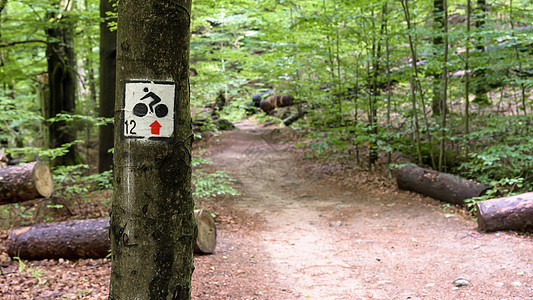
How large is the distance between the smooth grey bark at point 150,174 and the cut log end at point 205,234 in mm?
3128

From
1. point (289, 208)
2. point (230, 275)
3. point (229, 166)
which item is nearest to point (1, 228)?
point (230, 275)

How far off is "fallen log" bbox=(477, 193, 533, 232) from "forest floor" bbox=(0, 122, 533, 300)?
0.63 feet

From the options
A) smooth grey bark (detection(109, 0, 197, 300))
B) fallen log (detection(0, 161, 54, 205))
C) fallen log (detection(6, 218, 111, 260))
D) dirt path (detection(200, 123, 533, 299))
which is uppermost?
smooth grey bark (detection(109, 0, 197, 300))

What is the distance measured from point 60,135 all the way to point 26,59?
7.14m

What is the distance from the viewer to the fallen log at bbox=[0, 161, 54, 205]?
470cm

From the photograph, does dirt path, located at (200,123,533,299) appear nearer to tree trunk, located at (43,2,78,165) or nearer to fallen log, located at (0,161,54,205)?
fallen log, located at (0,161,54,205)

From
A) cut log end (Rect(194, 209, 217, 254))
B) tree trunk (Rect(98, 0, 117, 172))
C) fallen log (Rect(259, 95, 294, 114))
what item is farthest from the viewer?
fallen log (Rect(259, 95, 294, 114))

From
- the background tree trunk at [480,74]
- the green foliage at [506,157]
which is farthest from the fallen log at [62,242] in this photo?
the background tree trunk at [480,74]

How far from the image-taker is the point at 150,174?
181 centimetres

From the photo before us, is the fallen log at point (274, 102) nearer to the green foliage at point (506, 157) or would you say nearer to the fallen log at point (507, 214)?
the green foliage at point (506, 157)

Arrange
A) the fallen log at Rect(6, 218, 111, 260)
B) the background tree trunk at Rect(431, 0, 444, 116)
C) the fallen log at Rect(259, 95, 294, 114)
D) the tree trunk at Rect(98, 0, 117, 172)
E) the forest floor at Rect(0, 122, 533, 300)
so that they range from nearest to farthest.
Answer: the forest floor at Rect(0, 122, 533, 300), the fallen log at Rect(6, 218, 111, 260), the tree trunk at Rect(98, 0, 117, 172), the background tree trunk at Rect(431, 0, 444, 116), the fallen log at Rect(259, 95, 294, 114)

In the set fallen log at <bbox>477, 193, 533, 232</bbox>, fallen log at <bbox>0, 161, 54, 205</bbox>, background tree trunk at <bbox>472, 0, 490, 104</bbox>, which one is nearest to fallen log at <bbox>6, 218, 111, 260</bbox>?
fallen log at <bbox>0, 161, 54, 205</bbox>

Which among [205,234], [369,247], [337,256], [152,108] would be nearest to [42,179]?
[205,234]

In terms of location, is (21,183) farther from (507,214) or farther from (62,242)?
(507,214)
